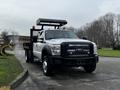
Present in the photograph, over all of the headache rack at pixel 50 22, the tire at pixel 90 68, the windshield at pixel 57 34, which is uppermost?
the headache rack at pixel 50 22

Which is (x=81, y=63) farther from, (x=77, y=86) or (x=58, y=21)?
(x=58, y=21)

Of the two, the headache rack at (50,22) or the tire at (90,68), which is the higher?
the headache rack at (50,22)

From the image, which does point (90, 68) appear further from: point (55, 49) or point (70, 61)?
point (55, 49)

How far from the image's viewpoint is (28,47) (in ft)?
60.2

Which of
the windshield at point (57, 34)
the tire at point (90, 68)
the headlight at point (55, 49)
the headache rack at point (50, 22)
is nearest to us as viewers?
the headlight at point (55, 49)

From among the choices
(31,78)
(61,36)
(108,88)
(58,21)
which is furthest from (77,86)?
(58,21)

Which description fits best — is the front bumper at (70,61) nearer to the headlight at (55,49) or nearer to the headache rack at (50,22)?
the headlight at (55,49)

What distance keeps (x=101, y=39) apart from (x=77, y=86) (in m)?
94.9

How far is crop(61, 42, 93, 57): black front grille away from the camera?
12.3m

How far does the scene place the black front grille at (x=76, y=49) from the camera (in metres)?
12.3

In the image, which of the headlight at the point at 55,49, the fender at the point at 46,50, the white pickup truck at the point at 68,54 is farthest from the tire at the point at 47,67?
the headlight at the point at 55,49

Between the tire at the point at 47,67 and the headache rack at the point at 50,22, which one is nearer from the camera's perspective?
the tire at the point at 47,67

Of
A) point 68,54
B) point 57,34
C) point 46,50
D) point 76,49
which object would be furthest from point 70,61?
point 57,34

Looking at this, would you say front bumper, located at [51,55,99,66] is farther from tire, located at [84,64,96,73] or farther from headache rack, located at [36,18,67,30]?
headache rack, located at [36,18,67,30]
